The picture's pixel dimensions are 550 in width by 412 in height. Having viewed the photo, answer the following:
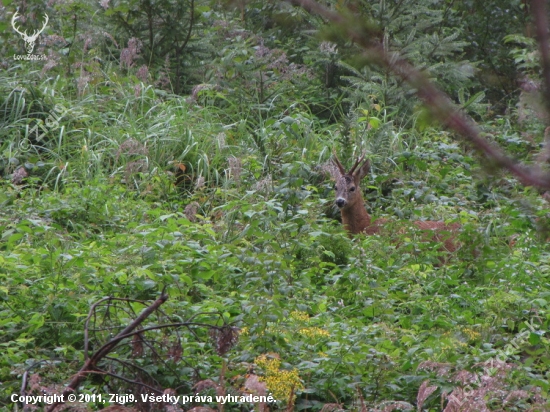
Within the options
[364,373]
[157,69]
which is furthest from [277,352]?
[157,69]

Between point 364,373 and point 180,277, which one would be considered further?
point 180,277

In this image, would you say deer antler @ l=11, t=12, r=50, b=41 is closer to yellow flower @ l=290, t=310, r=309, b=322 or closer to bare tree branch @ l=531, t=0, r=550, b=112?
yellow flower @ l=290, t=310, r=309, b=322

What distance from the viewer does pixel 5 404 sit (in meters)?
3.29

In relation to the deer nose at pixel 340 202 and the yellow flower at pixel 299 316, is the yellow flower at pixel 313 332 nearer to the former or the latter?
the yellow flower at pixel 299 316

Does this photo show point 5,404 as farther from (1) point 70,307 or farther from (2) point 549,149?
(2) point 549,149

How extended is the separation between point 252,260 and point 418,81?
3228mm

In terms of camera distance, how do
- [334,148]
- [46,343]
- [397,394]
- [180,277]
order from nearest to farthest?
[397,394] → [46,343] → [180,277] → [334,148]

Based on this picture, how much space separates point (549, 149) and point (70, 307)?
10.5 ft

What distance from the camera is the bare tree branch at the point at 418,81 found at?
115 cm

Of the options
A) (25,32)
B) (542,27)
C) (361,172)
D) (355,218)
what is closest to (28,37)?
(25,32)

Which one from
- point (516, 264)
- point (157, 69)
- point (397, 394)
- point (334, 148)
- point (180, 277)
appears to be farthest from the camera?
point (157, 69)

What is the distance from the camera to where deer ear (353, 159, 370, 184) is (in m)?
8.08

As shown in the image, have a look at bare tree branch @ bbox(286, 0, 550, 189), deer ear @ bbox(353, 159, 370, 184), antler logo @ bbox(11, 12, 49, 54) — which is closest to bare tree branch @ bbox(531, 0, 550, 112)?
bare tree branch @ bbox(286, 0, 550, 189)

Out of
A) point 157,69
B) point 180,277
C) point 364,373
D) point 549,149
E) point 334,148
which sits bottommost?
point 364,373
